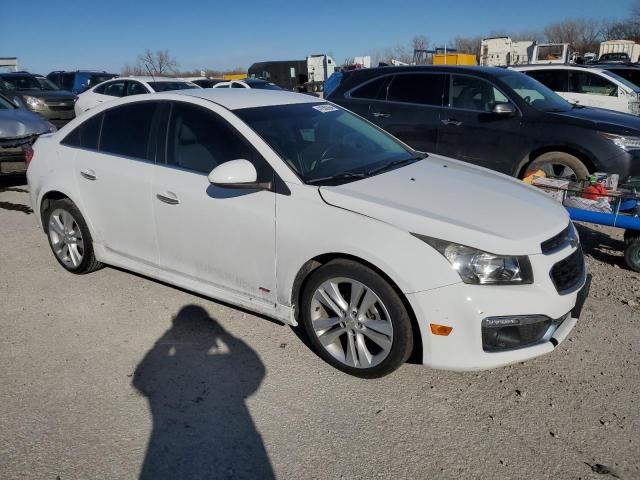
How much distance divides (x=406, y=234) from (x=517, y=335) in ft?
2.63

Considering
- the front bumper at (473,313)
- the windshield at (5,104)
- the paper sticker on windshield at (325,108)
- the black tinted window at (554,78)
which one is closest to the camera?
the front bumper at (473,313)

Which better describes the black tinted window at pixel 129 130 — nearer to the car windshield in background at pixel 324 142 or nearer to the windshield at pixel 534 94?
the car windshield in background at pixel 324 142

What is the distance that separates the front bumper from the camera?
8.53 ft

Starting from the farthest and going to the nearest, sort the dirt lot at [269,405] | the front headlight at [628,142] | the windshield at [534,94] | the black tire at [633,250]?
the windshield at [534,94], the front headlight at [628,142], the black tire at [633,250], the dirt lot at [269,405]

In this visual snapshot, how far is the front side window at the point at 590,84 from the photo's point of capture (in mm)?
10906

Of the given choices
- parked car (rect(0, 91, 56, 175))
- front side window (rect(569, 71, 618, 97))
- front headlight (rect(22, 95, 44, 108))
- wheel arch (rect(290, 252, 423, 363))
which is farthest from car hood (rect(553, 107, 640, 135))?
front headlight (rect(22, 95, 44, 108))

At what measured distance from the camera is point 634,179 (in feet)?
17.1

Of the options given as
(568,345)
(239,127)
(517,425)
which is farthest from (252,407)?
(568,345)

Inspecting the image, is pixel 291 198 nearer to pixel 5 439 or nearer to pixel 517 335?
pixel 517 335

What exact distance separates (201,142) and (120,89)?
34.4 ft

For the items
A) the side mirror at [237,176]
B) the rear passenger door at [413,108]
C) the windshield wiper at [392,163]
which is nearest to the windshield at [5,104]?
the rear passenger door at [413,108]

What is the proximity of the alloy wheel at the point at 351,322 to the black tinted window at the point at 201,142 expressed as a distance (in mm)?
952

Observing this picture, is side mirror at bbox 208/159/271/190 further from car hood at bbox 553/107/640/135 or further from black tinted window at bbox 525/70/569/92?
black tinted window at bbox 525/70/569/92

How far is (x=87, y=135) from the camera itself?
4.25 metres
